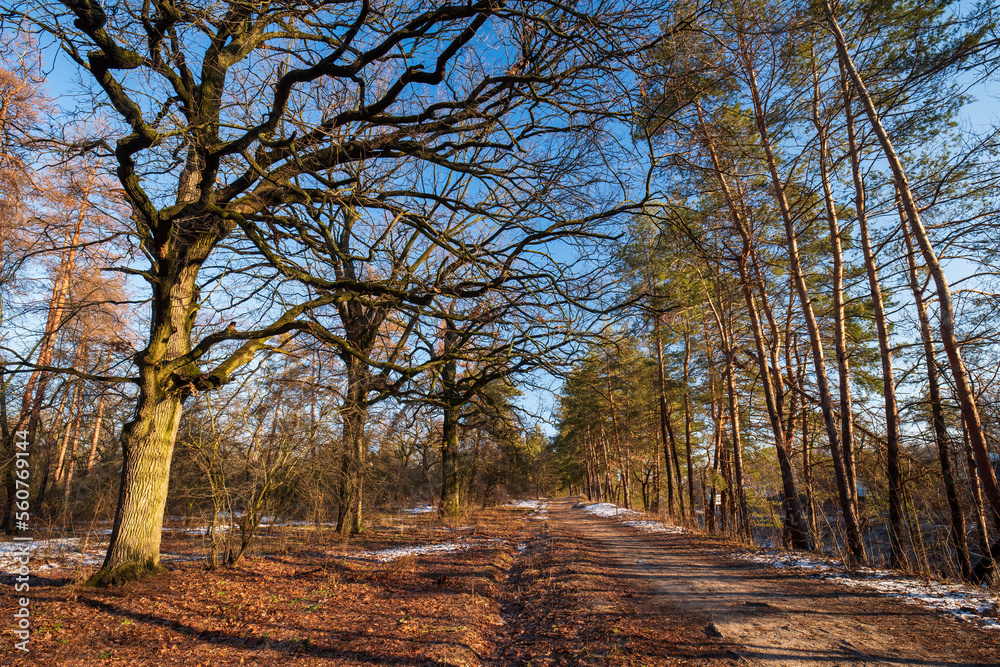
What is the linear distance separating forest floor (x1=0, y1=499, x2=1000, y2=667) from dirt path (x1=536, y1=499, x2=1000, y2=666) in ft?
0.07

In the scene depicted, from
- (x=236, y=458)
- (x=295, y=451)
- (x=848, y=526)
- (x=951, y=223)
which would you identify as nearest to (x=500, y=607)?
(x=295, y=451)

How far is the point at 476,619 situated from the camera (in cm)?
509

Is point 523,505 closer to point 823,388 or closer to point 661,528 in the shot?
point 661,528

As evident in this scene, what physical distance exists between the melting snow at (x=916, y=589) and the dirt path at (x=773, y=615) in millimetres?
220

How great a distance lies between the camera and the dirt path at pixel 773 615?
368cm

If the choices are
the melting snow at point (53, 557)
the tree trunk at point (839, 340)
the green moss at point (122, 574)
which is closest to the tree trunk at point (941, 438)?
the tree trunk at point (839, 340)

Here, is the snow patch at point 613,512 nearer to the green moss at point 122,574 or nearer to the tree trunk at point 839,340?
the tree trunk at point 839,340

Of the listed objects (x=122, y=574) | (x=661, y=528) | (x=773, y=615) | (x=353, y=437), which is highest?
(x=353, y=437)

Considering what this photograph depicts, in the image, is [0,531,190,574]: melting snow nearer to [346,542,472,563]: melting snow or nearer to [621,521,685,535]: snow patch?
[346,542,472,563]: melting snow

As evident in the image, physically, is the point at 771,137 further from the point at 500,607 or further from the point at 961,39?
the point at 500,607

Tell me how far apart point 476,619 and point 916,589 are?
5.30 m

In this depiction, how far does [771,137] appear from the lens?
29.8 ft

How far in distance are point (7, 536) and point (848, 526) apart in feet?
60.9

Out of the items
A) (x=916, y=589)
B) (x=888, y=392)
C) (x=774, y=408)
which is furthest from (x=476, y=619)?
(x=774, y=408)
